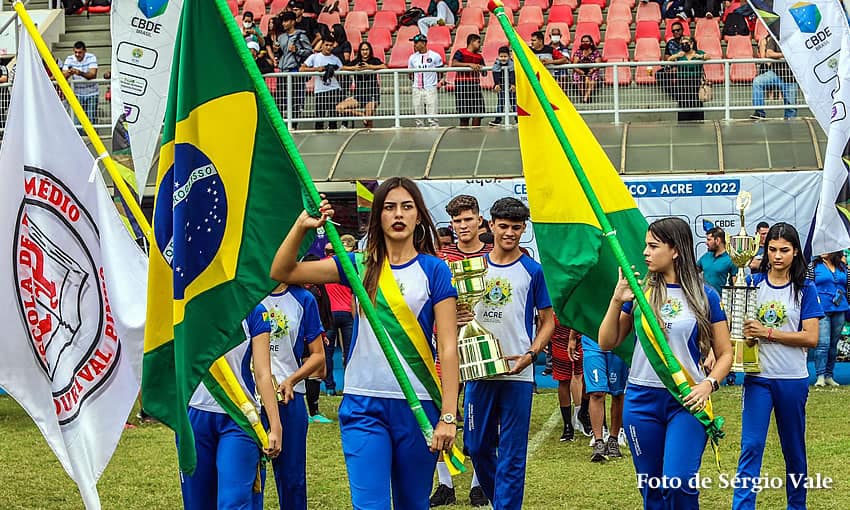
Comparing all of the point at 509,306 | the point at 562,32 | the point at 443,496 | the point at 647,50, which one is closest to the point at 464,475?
the point at 443,496

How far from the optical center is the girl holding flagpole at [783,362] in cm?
778

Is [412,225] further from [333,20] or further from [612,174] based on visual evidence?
[333,20]

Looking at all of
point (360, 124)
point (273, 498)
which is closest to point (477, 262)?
point (273, 498)

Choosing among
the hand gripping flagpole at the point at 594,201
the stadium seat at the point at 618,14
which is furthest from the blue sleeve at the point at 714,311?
the stadium seat at the point at 618,14

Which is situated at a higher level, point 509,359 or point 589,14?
point 589,14

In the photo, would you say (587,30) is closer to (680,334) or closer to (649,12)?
(649,12)

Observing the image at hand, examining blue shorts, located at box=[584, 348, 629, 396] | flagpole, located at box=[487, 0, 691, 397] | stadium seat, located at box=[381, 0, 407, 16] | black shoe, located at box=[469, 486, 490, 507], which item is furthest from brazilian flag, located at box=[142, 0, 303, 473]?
stadium seat, located at box=[381, 0, 407, 16]

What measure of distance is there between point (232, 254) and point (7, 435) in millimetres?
8044

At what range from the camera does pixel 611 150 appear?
18000mm

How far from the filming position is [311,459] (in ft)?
36.6

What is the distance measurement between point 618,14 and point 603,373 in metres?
14.0

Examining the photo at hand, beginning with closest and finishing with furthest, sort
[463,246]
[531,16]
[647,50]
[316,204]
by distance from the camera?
[316,204]
[463,246]
[647,50]
[531,16]

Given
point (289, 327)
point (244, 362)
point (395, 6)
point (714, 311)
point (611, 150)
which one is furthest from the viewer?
point (395, 6)

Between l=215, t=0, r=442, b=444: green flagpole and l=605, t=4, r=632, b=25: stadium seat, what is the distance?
720 inches
